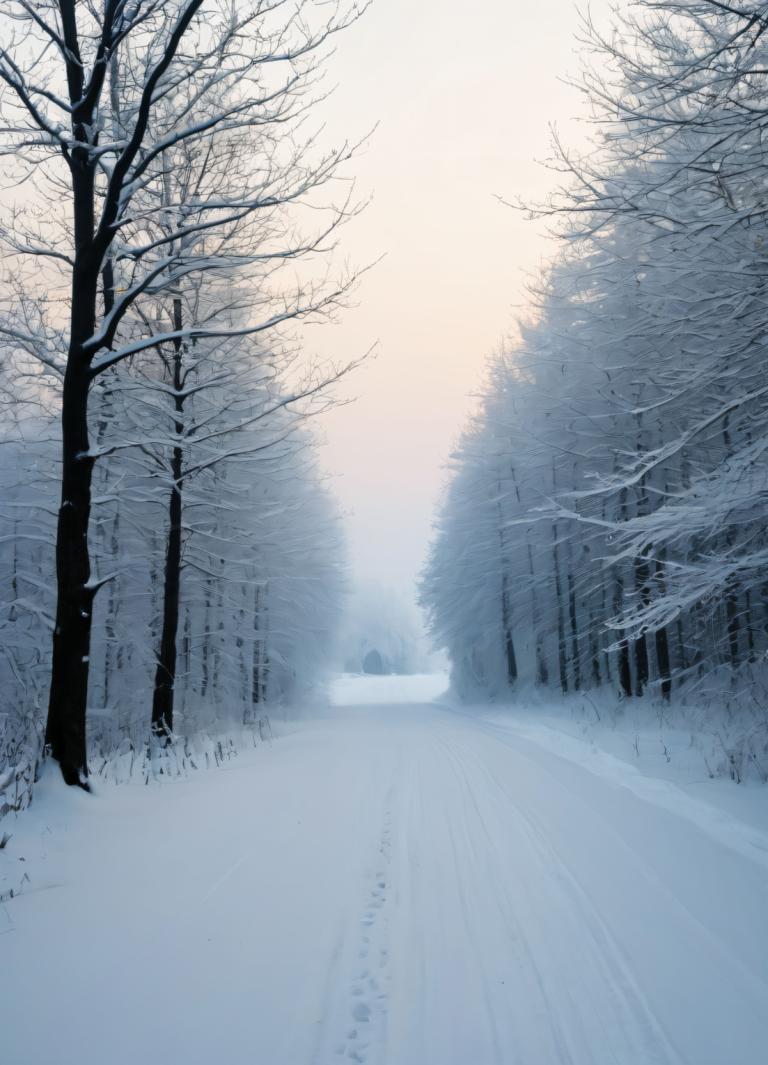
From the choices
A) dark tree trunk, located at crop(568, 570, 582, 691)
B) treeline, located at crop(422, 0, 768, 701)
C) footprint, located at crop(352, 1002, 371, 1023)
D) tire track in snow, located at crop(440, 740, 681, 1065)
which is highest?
treeline, located at crop(422, 0, 768, 701)

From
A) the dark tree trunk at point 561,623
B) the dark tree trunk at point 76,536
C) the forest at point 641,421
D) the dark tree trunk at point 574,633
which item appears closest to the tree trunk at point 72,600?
the dark tree trunk at point 76,536

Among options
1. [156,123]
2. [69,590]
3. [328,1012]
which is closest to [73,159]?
[156,123]

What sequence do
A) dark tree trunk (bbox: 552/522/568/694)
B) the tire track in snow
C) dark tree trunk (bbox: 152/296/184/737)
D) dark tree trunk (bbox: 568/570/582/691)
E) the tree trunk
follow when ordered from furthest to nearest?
dark tree trunk (bbox: 552/522/568/694) < dark tree trunk (bbox: 568/570/582/691) < dark tree trunk (bbox: 152/296/184/737) < the tree trunk < the tire track in snow

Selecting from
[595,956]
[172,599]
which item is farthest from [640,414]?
[595,956]

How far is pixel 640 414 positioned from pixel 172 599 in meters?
10.2

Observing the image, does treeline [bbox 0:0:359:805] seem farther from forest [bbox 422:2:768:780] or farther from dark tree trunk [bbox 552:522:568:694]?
dark tree trunk [bbox 552:522:568:694]

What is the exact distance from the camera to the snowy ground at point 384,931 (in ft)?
7.68

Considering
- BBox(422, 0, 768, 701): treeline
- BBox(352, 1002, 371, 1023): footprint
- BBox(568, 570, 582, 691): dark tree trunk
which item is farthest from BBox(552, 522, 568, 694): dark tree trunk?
BBox(352, 1002, 371, 1023): footprint

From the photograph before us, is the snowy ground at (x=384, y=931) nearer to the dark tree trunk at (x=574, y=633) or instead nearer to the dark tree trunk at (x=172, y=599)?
the dark tree trunk at (x=172, y=599)

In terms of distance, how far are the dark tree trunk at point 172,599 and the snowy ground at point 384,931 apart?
436cm

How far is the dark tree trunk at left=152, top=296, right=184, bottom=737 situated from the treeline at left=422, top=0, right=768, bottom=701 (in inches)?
244

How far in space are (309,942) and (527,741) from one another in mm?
9138

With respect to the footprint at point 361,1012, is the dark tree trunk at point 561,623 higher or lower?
higher

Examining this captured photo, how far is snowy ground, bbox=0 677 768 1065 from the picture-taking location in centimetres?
234
